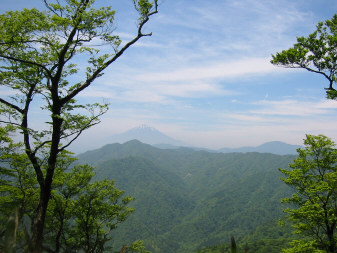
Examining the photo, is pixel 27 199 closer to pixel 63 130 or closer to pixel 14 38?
pixel 63 130

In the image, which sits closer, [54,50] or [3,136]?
[54,50]

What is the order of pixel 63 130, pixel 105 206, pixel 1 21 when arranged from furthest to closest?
pixel 105 206 → pixel 63 130 → pixel 1 21

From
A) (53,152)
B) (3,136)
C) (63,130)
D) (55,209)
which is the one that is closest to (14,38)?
(63,130)

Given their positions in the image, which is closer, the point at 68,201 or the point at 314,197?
the point at 314,197

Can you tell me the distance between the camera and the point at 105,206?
23859mm

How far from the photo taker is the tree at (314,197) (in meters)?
17.7

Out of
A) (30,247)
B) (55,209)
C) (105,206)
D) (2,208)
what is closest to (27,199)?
(2,208)

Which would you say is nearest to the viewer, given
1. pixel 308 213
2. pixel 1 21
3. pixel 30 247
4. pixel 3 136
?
pixel 30 247

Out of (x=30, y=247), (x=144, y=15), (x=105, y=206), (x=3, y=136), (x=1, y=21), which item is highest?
(x=144, y=15)

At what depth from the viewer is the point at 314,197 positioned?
745 inches

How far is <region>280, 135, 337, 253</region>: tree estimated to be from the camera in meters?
17.7

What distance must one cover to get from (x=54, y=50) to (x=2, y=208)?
13.9m

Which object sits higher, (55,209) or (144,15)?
(144,15)

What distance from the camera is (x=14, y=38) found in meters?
10.1
